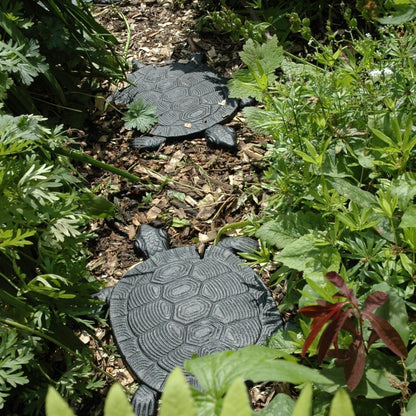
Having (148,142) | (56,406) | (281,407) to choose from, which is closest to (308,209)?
(281,407)

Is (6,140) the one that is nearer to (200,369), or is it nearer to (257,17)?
(200,369)

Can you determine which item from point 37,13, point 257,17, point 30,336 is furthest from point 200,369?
point 257,17

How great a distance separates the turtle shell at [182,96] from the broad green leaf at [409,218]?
1730 mm

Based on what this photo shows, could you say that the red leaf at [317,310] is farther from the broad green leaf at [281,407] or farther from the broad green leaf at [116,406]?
the broad green leaf at [116,406]

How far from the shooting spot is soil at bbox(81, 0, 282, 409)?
2502mm

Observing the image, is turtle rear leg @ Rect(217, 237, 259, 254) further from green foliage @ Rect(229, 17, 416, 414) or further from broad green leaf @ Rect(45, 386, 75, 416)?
broad green leaf @ Rect(45, 386, 75, 416)

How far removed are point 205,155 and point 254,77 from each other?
42.5 inches

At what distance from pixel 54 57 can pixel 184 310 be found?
1668 mm

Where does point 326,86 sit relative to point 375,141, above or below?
above

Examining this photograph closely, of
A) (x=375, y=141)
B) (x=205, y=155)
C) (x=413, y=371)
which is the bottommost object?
(x=205, y=155)

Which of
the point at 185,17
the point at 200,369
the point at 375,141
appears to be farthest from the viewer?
the point at 185,17

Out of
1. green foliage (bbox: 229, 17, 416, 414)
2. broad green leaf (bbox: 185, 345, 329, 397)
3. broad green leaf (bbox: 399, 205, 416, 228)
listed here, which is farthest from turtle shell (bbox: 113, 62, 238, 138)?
broad green leaf (bbox: 185, 345, 329, 397)

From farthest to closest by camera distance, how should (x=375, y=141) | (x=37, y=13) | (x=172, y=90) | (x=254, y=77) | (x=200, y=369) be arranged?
(x=172, y=90), (x=37, y=13), (x=254, y=77), (x=375, y=141), (x=200, y=369)

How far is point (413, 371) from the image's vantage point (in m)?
1.31
